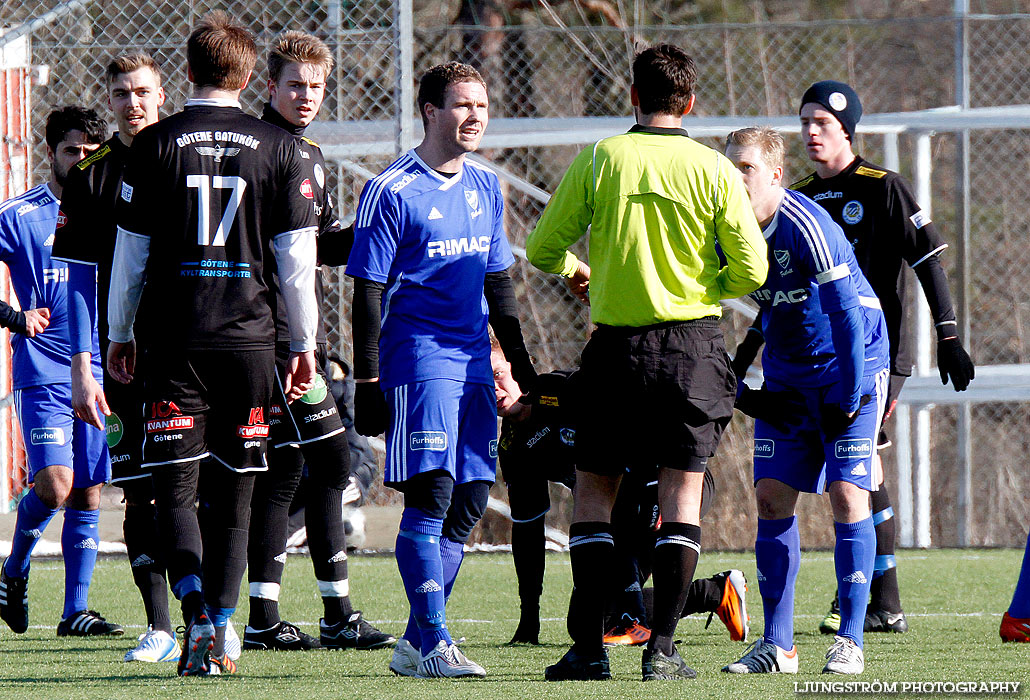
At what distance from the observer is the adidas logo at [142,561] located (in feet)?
17.2

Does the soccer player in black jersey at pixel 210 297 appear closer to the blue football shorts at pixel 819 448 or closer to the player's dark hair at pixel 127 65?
→ the player's dark hair at pixel 127 65

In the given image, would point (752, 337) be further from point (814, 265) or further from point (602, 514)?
point (602, 514)

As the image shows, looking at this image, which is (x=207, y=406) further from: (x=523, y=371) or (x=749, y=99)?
(x=749, y=99)

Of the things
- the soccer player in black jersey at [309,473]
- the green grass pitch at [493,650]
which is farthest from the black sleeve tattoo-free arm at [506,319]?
the green grass pitch at [493,650]

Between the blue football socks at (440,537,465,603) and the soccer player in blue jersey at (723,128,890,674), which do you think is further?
the blue football socks at (440,537,465,603)

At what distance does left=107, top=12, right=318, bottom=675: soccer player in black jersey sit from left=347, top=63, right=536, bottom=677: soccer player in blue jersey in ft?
0.70

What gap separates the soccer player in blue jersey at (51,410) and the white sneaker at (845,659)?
284 cm

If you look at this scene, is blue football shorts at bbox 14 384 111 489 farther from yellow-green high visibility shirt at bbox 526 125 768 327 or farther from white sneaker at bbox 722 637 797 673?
white sneaker at bbox 722 637 797 673

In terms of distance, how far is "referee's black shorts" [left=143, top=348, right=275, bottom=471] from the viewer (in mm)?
4270

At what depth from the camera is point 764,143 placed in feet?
15.3

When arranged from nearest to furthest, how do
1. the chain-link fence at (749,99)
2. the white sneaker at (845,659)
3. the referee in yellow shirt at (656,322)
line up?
the referee in yellow shirt at (656,322), the white sneaker at (845,659), the chain-link fence at (749,99)

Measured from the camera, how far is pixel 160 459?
4289mm

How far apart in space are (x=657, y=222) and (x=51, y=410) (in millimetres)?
2936

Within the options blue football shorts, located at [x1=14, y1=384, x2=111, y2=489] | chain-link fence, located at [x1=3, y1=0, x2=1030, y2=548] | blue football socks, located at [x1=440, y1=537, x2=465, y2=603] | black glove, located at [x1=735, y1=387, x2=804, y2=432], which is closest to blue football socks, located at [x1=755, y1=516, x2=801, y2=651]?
black glove, located at [x1=735, y1=387, x2=804, y2=432]
